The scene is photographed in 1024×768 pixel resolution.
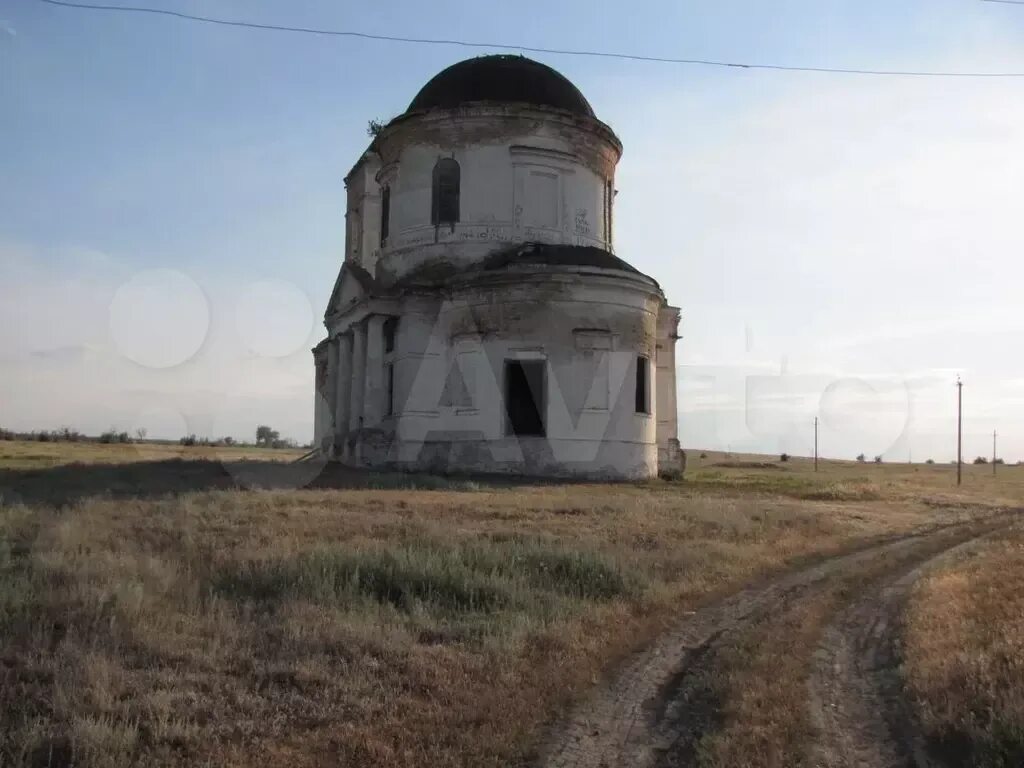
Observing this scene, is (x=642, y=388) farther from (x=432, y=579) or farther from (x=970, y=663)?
(x=970, y=663)

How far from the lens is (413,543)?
38.4 ft

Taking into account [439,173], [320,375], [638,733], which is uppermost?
[439,173]

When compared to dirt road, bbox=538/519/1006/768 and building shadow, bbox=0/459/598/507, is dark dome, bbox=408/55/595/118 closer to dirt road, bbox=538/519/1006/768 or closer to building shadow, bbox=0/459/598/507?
building shadow, bbox=0/459/598/507

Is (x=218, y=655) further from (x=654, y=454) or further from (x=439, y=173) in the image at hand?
(x=439, y=173)

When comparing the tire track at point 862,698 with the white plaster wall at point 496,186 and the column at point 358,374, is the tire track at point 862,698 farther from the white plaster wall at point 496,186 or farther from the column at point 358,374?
the column at point 358,374

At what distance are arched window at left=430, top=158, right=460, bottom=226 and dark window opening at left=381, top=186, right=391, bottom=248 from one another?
2081 mm

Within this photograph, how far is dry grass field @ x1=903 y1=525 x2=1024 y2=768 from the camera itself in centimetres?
532

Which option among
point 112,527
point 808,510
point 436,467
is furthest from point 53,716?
point 436,467

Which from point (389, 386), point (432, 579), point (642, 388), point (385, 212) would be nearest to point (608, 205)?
point (642, 388)

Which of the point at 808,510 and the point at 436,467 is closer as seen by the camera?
the point at 808,510

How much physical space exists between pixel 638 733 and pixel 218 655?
3.02 meters

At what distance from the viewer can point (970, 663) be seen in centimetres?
670

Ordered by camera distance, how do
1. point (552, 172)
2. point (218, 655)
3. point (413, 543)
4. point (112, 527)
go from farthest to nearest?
point (552, 172) → point (112, 527) → point (413, 543) → point (218, 655)

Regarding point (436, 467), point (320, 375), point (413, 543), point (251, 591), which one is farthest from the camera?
point (320, 375)
